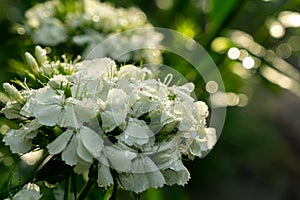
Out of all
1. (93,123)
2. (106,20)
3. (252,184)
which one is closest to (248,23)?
(106,20)

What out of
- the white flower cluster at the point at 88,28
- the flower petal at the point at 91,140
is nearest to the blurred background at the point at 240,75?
the white flower cluster at the point at 88,28

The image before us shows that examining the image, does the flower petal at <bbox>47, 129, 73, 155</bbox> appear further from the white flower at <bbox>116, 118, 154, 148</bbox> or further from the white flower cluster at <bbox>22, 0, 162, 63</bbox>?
the white flower cluster at <bbox>22, 0, 162, 63</bbox>


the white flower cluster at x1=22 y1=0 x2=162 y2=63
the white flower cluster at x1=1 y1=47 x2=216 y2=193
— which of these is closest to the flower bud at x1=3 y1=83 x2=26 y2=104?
the white flower cluster at x1=1 y1=47 x2=216 y2=193

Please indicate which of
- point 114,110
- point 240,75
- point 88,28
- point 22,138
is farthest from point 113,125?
point 240,75

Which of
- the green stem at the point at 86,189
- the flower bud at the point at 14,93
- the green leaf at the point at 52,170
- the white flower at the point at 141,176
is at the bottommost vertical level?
the green stem at the point at 86,189

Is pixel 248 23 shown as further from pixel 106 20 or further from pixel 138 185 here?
pixel 138 185

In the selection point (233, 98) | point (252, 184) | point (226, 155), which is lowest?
point (252, 184)

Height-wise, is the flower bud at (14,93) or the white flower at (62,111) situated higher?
the white flower at (62,111)

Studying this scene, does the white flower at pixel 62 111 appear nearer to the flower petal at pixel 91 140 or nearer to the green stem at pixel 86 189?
the flower petal at pixel 91 140

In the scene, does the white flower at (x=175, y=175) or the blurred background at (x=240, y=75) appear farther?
the blurred background at (x=240, y=75)
